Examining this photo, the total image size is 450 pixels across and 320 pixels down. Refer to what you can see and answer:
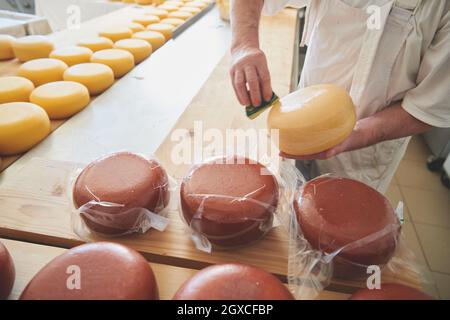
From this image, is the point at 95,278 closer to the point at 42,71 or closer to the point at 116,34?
the point at 42,71

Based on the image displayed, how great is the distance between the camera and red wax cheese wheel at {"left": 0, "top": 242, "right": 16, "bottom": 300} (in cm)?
62

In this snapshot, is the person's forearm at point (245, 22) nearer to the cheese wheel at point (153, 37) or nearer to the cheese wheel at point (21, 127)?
the cheese wheel at point (21, 127)

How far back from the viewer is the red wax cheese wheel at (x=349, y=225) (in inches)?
25.5

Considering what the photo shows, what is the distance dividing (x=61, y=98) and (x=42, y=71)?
0.41 metres

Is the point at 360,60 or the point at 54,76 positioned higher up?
the point at 360,60

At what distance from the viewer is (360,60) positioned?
1.07 meters

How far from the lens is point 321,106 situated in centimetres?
83

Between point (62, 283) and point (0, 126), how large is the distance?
960 millimetres

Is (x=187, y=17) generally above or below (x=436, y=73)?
below

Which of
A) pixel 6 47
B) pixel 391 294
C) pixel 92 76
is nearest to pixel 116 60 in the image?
pixel 92 76

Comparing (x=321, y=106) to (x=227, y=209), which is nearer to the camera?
(x=227, y=209)

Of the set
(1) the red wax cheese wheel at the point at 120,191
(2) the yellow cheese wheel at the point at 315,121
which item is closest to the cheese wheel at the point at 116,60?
(1) the red wax cheese wheel at the point at 120,191
